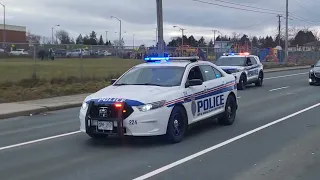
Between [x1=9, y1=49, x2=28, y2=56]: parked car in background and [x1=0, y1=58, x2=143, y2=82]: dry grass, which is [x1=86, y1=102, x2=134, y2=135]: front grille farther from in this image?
[x1=9, y1=49, x2=28, y2=56]: parked car in background

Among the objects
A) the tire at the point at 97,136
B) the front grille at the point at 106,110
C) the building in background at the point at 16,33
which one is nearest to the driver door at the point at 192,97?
the front grille at the point at 106,110

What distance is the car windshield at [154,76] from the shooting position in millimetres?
9789

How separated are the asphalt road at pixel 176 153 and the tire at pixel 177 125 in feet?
0.49

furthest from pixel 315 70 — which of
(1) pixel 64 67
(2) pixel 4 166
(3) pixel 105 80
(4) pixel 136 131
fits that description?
(2) pixel 4 166

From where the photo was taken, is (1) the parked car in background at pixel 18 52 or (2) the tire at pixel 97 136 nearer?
(2) the tire at pixel 97 136

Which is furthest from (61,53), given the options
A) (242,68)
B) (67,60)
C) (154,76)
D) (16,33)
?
(16,33)

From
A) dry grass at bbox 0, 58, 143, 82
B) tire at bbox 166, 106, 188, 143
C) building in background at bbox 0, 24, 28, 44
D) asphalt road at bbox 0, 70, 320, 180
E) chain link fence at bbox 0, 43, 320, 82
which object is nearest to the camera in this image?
asphalt road at bbox 0, 70, 320, 180

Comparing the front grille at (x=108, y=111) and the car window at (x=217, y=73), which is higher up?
the car window at (x=217, y=73)

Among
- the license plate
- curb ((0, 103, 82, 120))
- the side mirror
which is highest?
the side mirror

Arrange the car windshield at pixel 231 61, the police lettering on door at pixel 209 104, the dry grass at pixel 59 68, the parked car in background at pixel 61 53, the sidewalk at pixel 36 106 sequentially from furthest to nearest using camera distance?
the parked car in background at pixel 61 53 → the car windshield at pixel 231 61 → the dry grass at pixel 59 68 → the sidewalk at pixel 36 106 → the police lettering on door at pixel 209 104

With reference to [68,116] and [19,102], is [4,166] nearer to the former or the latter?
[68,116]

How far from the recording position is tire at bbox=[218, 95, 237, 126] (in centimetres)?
1145

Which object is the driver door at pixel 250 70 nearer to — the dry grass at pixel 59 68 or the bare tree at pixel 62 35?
the dry grass at pixel 59 68

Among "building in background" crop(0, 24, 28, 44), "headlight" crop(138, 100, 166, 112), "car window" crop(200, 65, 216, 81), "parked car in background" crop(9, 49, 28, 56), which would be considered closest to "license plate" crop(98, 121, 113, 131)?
"headlight" crop(138, 100, 166, 112)
